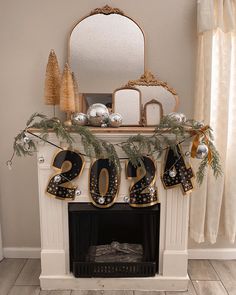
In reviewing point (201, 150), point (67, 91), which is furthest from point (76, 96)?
point (201, 150)

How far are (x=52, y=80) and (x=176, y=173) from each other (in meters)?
1.07

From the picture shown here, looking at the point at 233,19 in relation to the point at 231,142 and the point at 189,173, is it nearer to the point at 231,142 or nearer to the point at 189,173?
the point at 231,142

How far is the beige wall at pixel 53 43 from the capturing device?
204 cm

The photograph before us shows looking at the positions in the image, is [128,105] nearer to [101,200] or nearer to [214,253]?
[101,200]

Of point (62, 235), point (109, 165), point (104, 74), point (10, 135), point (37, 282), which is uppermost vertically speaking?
point (104, 74)

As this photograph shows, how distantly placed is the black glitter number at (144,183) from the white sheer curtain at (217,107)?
1.64 ft

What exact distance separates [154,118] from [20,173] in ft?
3.84

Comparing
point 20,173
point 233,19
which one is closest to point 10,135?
point 20,173

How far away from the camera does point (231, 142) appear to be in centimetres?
209

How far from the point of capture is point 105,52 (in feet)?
6.74

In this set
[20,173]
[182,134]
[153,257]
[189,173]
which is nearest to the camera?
[182,134]

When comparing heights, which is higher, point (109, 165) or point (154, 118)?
point (154, 118)

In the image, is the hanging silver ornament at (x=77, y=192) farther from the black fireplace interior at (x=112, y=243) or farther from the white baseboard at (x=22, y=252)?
the white baseboard at (x=22, y=252)

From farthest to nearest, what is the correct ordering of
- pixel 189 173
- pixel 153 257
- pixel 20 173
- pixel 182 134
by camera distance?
pixel 20 173, pixel 153 257, pixel 189 173, pixel 182 134
